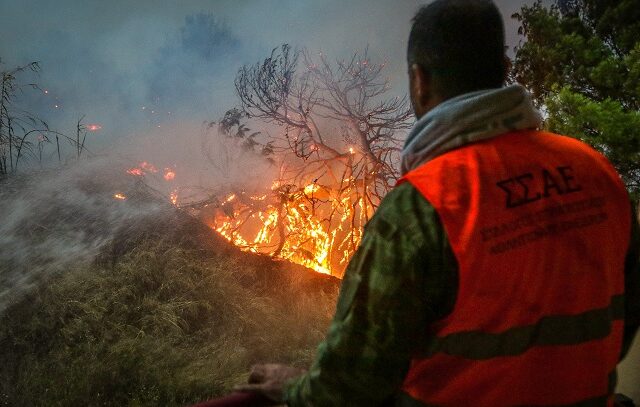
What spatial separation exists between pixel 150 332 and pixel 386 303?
464 centimetres

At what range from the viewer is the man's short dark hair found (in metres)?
1.27

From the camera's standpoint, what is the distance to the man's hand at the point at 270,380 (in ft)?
4.43

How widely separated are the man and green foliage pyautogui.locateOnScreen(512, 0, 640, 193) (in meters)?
5.10

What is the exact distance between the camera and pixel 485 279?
1.02 m

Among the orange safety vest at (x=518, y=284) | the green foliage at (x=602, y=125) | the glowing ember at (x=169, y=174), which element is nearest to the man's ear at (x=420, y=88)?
the orange safety vest at (x=518, y=284)

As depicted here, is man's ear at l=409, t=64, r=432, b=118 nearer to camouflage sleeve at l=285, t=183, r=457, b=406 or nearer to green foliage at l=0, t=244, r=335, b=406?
camouflage sleeve at l=285, t=183, r=457, b=406

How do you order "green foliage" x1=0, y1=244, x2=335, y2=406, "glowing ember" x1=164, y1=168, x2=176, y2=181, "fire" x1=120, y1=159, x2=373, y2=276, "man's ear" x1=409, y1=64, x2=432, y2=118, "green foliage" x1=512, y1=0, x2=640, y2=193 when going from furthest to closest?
1. "glowing ember" x1=164, y1=168, x2=176, y2=181
2. "fire" x1=120, y1=159, x2=373, y2=276
3. "green foliage" x1=512, y1=0, x2=640, y2=193
4. "green foliage" x1=0, y1=244, x2=335, y2=406
5. "man's ear" x1=409, y1=64, x2=432, y2=118

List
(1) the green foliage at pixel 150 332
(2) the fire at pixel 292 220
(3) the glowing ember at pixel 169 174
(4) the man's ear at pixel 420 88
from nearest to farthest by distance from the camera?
(4) the man's ear at pixel 420 88, (1) the green foliage at pixel 150 332, (2) the fire at pixel 292 220, (3) the glowing ember at pixel 169 174

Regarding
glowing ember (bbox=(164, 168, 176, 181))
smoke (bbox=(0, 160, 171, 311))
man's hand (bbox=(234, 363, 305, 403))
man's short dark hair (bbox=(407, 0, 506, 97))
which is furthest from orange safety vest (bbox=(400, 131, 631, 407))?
glowing ember (bbox=(164, 168, 176, 181))

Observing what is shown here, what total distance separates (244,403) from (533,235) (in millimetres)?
913

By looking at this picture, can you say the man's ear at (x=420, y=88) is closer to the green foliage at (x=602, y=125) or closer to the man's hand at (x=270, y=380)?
the man's hand at (x=270, y=380)

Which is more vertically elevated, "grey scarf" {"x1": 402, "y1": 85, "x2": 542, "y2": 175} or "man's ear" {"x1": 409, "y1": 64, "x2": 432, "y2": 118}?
"man's ear" {"x1": 409, "y1": 64, "x2": 432, "y2": 118}

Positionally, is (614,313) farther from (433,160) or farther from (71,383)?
(71,383)

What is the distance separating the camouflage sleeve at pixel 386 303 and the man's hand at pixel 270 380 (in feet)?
0.74
